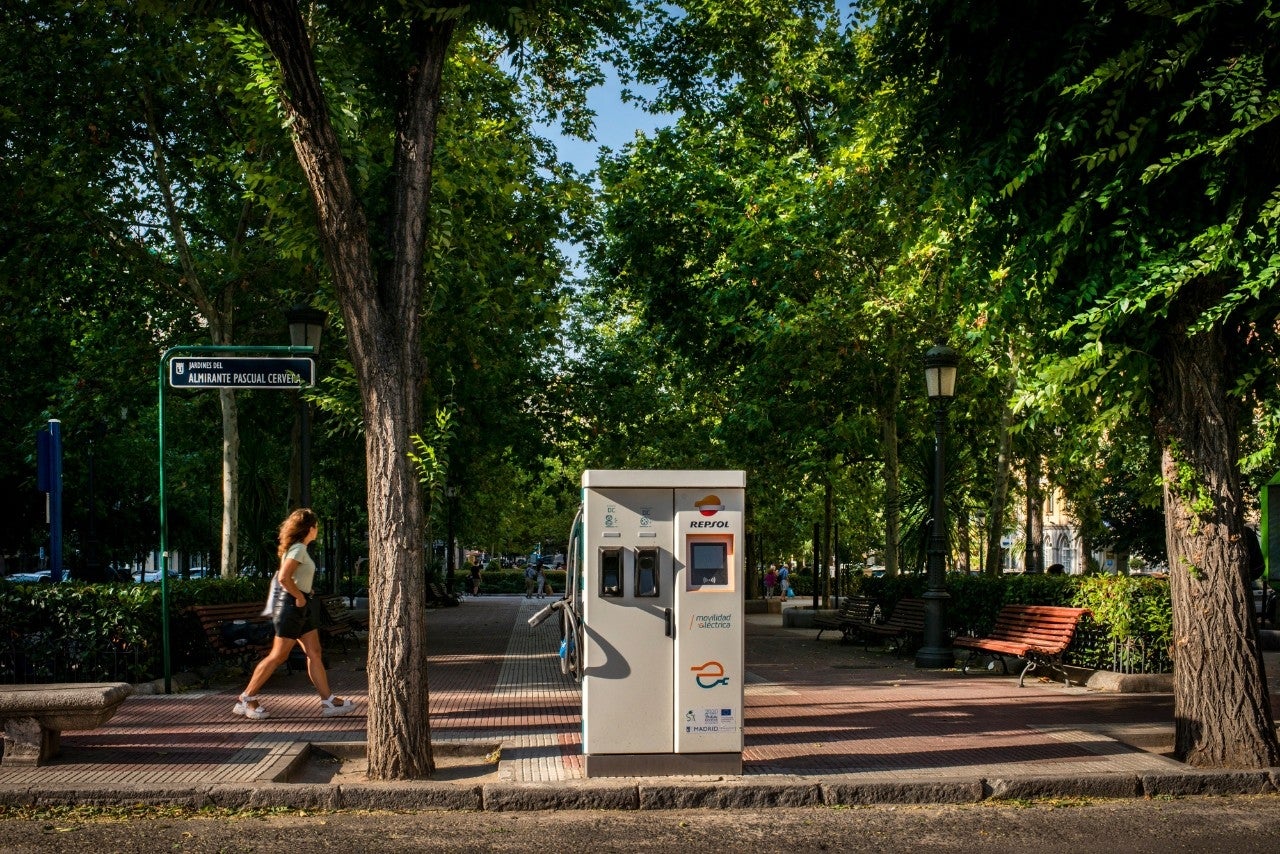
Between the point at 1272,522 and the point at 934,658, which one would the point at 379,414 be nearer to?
the point at 1272,522

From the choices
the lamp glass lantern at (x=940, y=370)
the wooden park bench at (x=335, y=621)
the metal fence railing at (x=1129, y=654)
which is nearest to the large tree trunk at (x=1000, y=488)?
the lamp glass lantern at (x=940, y=370)

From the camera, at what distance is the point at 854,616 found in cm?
2195

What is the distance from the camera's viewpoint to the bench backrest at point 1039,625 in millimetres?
13969

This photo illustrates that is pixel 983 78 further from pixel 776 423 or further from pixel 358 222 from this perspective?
pixel 776 423

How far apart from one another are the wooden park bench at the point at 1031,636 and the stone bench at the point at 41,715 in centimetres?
995

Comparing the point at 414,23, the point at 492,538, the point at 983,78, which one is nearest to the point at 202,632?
the point at 414,23

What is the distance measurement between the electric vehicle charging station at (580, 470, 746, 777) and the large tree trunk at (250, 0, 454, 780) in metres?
1.16

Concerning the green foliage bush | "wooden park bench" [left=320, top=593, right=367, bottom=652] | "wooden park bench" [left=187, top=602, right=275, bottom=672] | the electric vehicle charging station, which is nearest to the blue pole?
the green foliage bush

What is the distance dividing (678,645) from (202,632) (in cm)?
818

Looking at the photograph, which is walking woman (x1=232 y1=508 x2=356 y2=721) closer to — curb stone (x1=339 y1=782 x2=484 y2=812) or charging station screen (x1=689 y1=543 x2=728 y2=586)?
curb stone (x1=339 y1=782 x2=484 y2=812)

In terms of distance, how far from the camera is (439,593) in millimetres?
36969

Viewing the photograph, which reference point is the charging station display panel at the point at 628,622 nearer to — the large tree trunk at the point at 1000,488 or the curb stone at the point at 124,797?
the curb stone at the point at 124,797

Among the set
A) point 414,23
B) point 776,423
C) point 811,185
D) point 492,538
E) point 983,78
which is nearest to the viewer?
point 414,23

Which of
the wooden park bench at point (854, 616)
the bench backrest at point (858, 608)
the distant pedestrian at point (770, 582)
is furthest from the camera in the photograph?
the distant pedestrian at point (770, 582)
